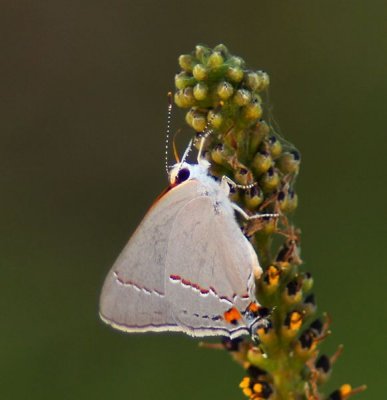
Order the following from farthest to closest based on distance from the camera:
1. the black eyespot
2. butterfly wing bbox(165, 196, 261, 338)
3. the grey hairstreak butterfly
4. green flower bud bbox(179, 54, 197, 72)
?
the black eyespot
the grey hairstreak butterfly
butterfly wing bbox(165, 196, 261, 338)
green flower bud bbox(179, 54, 197, 72)

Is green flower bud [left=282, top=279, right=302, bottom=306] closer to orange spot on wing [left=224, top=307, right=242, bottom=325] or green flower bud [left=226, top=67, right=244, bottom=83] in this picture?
orange spot on wing [left=224, top=307, right=242, bottom=325]

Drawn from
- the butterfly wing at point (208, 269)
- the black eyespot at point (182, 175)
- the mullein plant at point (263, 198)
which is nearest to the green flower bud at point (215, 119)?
the mullein plant at point (263, 198)

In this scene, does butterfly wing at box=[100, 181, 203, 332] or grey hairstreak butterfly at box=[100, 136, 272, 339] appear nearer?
grey hairstreak butterfly at box=[100, 136, 272, 339]

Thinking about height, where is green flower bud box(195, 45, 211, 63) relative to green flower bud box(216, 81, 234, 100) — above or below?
above

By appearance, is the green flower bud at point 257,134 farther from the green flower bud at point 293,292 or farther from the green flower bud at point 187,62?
the green flower bud at point 293,292

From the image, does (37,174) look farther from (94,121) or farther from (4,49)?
(4,49)

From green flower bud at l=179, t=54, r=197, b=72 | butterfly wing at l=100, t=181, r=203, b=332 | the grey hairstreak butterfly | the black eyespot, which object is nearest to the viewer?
green flower bud at l=179, t=54, r=197, b=72

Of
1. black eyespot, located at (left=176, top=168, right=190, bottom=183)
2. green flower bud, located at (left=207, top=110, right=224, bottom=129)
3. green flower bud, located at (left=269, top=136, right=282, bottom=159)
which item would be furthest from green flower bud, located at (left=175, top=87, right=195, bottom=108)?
black eyespot, located at (left=176, top=168, right=190, bottom=183)
